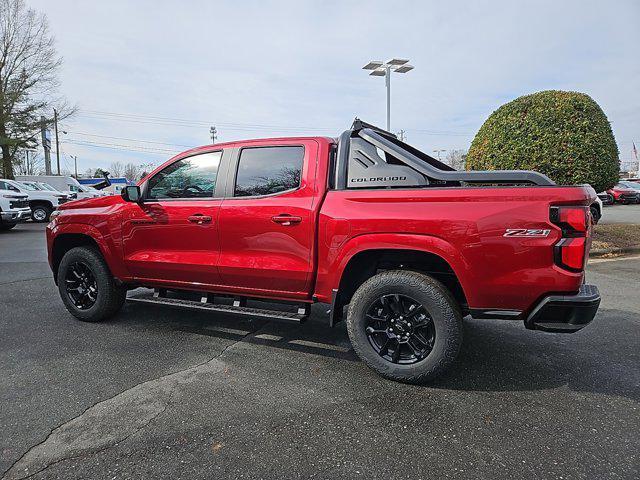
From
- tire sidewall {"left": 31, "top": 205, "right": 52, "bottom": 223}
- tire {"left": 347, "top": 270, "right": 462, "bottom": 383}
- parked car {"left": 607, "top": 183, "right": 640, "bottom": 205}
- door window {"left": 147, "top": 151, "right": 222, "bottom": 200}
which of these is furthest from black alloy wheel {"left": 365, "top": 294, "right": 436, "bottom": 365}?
parked car {"left": 607, "top": 183, "right": 640, "bottom": 205}

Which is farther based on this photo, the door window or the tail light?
the door window

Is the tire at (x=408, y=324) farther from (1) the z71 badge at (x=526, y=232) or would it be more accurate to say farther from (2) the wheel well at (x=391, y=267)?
(1) the z71 badge at (x=526, y=232)

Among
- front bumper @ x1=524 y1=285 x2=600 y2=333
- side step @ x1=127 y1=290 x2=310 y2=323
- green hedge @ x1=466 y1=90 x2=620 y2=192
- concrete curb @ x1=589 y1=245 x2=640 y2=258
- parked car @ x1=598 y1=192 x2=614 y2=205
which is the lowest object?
side step @ x1=127 y1=290 x2=310 y2=323

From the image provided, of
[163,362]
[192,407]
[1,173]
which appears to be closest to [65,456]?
[192,407]

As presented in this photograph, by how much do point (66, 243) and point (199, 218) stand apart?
Answer: 1.95 meters

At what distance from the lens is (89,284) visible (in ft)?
15.0

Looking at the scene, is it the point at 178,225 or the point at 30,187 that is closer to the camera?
the point at 178,225

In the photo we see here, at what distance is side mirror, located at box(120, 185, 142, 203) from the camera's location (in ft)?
13.3

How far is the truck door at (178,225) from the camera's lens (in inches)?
151

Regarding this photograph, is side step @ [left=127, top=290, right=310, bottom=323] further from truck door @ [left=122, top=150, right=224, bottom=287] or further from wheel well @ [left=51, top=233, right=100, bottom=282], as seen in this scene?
wheel well @ [left=51, top=233, right=100, bottom=282]

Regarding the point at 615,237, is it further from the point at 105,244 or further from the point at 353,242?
the point at 105,244

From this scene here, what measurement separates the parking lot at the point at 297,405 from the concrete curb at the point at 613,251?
195 inches

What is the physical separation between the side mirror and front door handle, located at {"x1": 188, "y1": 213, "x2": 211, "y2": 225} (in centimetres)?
66

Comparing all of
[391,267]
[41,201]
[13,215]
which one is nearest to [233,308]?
[391,267]
